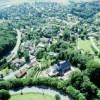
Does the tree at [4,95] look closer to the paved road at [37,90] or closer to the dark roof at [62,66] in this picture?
the paved road at [37,90]

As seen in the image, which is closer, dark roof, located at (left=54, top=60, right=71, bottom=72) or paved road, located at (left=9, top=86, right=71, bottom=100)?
paved road, located at (left=9, top=86, right=71, bottom=100)

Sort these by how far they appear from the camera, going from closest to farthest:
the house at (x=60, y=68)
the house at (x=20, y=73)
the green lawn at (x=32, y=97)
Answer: the green lawn at (x=32, y=97)
the house at (x=60, y=68)
the house at (x=20, y=73)

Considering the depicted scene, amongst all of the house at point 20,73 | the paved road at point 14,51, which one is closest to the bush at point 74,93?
the house at point 20,73

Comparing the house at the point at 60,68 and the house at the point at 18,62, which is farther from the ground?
the house at the point at 60,68

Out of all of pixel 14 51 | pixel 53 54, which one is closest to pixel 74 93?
pixel 53 54

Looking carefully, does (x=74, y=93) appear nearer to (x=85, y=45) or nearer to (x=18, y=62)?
(x=18, y=62)

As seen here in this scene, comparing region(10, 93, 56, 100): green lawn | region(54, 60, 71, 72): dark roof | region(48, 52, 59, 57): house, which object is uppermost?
region(48, 52, 59, 57): house

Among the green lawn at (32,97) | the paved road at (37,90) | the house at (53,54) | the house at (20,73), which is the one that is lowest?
the green lawn at (32,97)

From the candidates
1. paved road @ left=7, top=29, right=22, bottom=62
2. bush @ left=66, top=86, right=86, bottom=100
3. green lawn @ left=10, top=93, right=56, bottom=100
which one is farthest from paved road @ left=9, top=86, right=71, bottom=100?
paved road @ left=7, top=29, right=22, bottom=62

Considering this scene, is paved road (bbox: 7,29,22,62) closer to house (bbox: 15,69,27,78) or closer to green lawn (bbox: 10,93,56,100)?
house (bbox: 15,69,27,78)

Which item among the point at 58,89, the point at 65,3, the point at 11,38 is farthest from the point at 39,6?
the point at 58,89

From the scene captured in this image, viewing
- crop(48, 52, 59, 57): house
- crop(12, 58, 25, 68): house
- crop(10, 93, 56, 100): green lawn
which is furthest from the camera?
crop(48, 52, 59, 57): house
